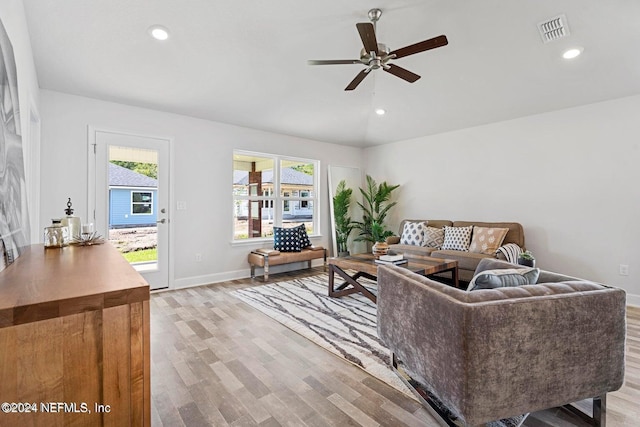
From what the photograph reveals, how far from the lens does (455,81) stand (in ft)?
11.2

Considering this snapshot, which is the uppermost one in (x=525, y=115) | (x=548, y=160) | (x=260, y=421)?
(x=525, y=115)

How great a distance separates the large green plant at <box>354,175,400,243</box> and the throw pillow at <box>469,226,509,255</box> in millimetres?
1580

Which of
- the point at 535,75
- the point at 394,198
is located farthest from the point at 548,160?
the point at 394,198

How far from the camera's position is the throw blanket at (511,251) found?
3644 millimetres

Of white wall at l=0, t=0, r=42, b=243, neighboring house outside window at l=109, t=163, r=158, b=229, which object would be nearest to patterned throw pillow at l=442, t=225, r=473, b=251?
neighboring house outside window at l=109, t=163, r=158, b=229

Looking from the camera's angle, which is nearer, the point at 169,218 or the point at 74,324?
the point at 74,324

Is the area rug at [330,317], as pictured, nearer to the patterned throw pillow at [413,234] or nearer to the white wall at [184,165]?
the white wall at [184,165]

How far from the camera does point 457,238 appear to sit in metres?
4.39

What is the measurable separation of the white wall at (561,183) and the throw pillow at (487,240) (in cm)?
45

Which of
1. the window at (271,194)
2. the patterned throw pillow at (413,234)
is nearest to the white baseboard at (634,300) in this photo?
the patterned throw pillow at (413,234)

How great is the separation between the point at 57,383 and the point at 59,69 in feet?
11.1

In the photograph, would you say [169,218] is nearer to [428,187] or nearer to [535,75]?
[428,187]

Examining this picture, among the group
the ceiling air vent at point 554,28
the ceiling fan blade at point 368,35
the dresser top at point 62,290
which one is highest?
the ceiling air vent at point 554,28

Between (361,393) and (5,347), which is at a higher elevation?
(5,347)
